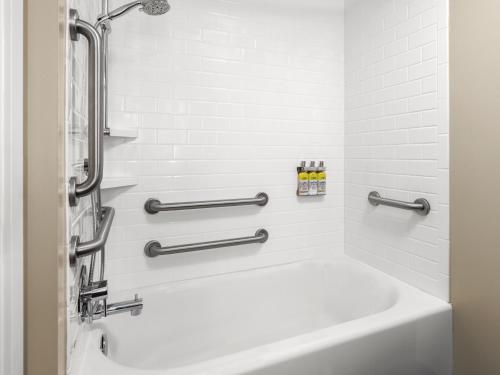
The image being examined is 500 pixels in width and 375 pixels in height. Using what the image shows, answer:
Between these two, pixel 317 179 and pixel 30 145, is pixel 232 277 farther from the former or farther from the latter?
pixel 30 145

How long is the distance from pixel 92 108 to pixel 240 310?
4.34ft

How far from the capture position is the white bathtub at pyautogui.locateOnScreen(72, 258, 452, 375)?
1024mm

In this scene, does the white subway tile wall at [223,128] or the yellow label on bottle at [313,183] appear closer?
the white subway tile wall at [223,128]

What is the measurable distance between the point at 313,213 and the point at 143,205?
104 centimetres

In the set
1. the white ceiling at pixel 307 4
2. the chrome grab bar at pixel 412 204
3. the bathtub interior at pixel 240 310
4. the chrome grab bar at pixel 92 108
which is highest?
the white ceiling at pixel 307 4

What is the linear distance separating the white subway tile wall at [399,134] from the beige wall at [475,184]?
0.06 metres

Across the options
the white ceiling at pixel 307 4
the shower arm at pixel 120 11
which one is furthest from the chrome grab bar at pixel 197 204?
the white ceiling at pixel 307 4

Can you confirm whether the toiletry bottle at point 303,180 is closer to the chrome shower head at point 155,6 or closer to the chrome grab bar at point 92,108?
the chrome shower head at point 155,6

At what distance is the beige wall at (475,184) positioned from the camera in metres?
1.18

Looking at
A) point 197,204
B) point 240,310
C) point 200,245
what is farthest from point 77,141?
point 240,310

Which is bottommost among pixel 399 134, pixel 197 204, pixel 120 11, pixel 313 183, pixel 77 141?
pixel 197 204

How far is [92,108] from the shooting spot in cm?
78

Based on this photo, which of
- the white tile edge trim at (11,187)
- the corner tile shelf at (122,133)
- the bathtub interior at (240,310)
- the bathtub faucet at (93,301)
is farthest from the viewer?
the bathtub interior at (240,310)

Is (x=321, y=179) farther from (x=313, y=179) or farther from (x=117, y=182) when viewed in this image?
(x=117, y=182)
